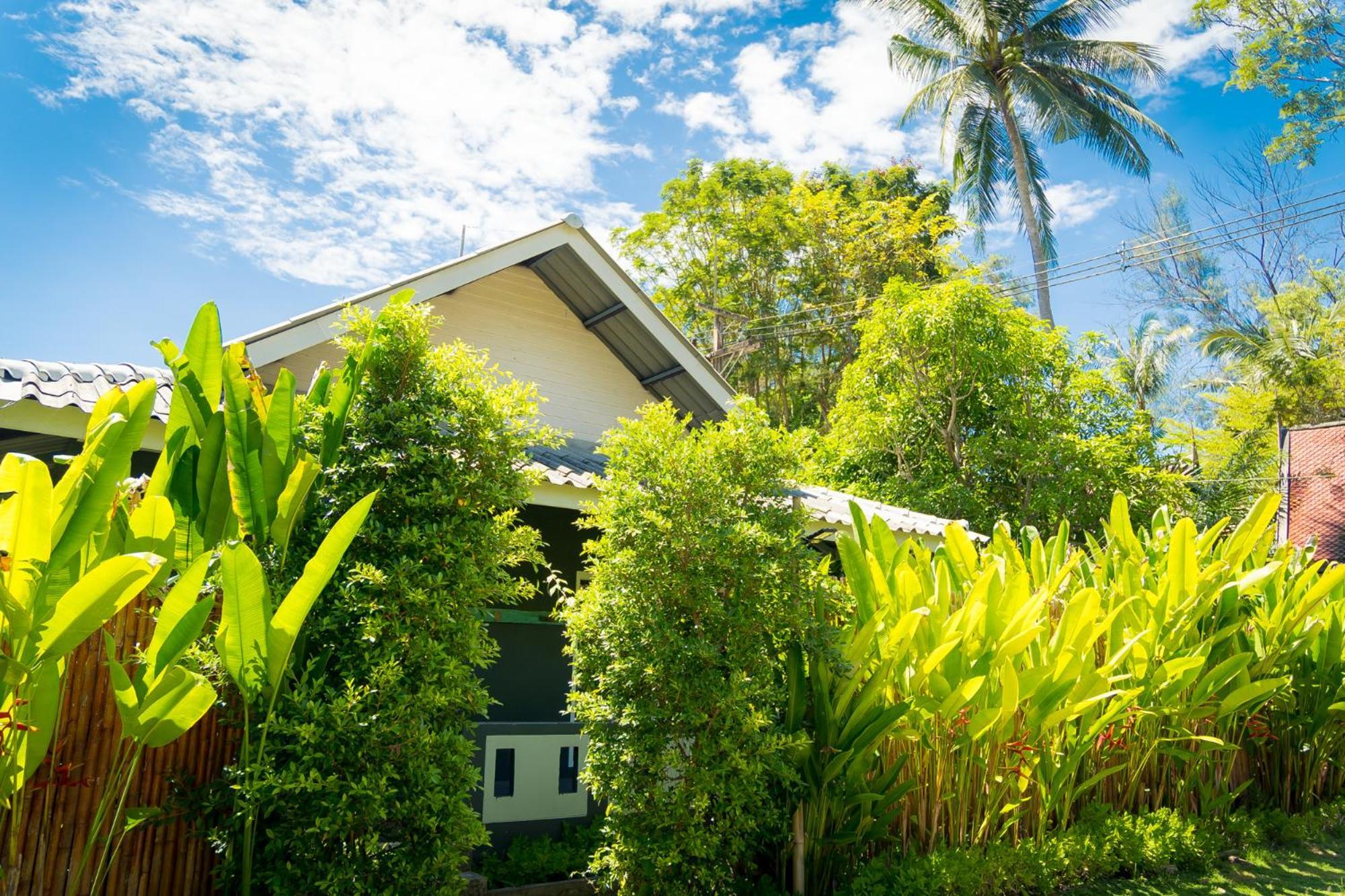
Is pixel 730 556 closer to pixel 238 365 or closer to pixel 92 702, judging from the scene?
pixel 238 365

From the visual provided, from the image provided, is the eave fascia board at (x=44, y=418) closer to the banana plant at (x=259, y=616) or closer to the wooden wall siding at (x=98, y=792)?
the wooden wall siding at (x=98, y=792)

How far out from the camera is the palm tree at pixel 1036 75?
22234 mm

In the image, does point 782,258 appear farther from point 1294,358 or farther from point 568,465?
point 568,465

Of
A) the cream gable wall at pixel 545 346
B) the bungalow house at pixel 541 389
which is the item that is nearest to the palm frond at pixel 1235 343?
the bungalow house at pixel 541 389

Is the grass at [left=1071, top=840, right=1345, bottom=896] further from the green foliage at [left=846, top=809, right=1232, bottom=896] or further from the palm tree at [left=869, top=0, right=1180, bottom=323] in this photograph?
the palm tree at [left=869, top=0, right=1180, bottom=323]

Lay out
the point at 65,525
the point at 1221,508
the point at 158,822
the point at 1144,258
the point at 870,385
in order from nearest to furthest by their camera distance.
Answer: the point at 65,525, the point at 158,822, the point at 870,385, the point at 1144,258, the point at 1221,508

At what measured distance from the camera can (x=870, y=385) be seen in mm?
17953

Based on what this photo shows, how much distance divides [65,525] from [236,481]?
791 millimetres

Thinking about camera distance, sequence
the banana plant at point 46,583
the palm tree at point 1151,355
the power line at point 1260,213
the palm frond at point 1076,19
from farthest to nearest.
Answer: the palm tree at point 1151,355 → the palm frond at point 1076,19 → the power line at point 1260,213 → the banana plant at point 46,583

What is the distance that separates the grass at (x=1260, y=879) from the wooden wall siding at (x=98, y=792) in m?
4.77

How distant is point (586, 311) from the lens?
996cm

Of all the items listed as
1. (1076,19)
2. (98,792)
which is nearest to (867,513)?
(98,792)

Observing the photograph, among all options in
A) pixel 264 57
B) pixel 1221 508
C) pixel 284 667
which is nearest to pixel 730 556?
pixel 284 667

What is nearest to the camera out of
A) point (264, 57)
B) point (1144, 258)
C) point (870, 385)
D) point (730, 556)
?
point (730, 556)
